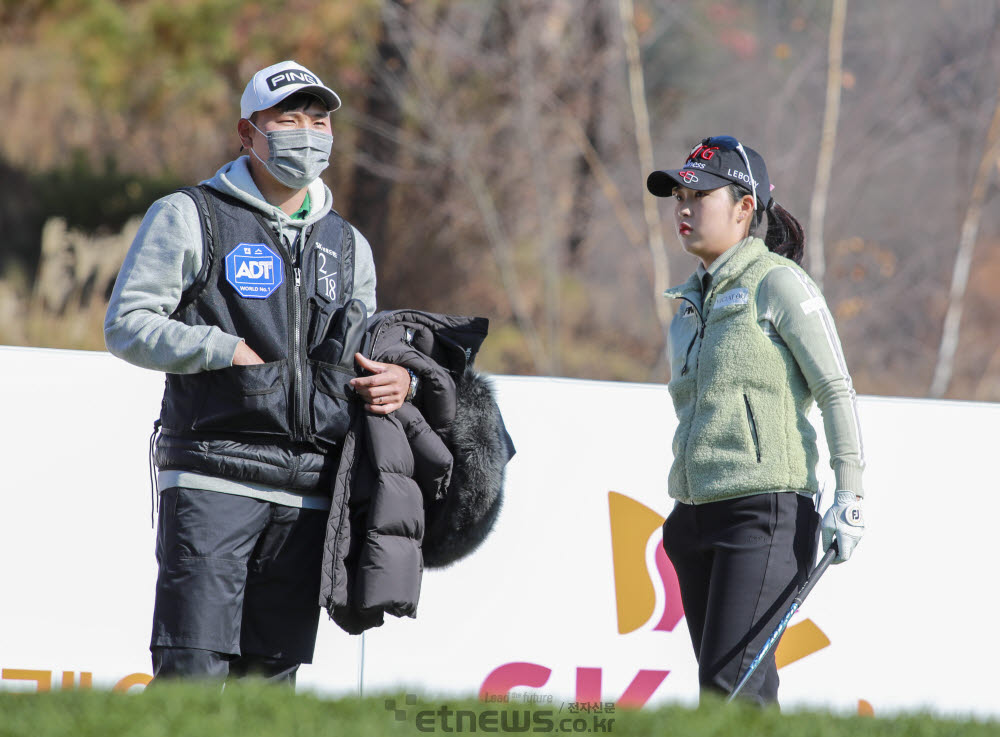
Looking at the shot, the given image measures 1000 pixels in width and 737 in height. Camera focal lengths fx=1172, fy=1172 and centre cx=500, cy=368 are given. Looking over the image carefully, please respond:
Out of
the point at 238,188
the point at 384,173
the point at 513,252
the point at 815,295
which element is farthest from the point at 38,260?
the point at 815,295

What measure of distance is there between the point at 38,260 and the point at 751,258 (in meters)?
10.2

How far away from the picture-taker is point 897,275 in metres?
11.9

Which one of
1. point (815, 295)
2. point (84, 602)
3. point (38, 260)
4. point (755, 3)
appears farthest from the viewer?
point (755, 3)

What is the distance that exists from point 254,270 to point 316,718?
1442 mm

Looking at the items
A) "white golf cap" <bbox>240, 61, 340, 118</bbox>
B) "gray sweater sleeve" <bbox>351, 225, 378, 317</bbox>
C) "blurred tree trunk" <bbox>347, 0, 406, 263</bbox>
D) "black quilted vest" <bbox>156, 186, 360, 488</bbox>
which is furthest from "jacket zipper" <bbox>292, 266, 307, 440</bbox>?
"blurred tree trunk" <bbox>347, 0, 406, 263</bbox>

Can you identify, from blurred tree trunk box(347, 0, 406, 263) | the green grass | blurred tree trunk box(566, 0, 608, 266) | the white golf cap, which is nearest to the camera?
the green grass

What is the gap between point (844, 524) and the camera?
9.61 feet

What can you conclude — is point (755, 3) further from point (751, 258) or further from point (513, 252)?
point (751, 258)

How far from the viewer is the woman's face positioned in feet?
10.6

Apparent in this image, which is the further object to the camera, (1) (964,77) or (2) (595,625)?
(1) (964,77)

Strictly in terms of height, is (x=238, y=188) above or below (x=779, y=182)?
below

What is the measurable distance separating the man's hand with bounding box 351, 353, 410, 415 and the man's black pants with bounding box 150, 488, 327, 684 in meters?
0.34

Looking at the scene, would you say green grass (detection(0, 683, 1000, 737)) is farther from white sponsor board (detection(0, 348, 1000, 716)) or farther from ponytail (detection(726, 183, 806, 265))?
white sponsor board (detection(0, 348, 1000, 716))

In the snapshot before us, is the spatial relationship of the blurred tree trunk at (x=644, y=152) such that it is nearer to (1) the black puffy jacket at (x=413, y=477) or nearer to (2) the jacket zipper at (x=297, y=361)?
(1) the black puffy jacket at (x=413, y=477)
